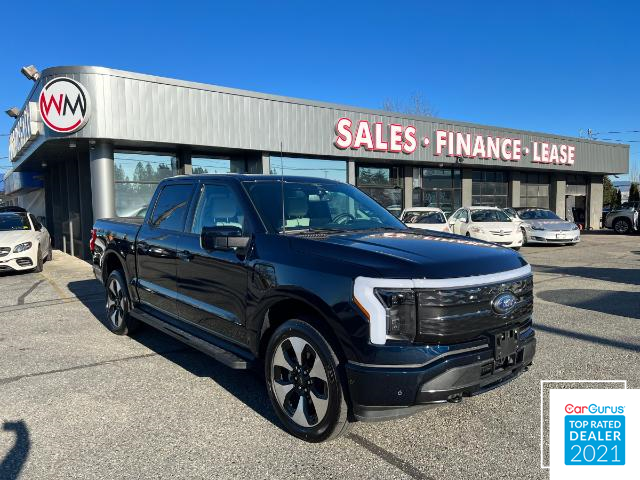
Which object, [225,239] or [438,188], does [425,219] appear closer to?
[438,188]

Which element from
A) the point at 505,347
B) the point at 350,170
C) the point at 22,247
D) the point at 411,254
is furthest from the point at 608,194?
the point at 411,254

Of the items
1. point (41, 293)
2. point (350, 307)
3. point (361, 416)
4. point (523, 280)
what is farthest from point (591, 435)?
point (41, 293)

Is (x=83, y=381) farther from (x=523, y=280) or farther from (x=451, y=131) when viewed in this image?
(x=451, y=131)

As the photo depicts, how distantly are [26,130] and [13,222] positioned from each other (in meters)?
2.75

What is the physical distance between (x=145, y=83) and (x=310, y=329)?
11040mm

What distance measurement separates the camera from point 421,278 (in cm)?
299

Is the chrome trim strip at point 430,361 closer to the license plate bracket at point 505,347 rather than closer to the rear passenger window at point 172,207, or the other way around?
the license plate bracket at point 505,347

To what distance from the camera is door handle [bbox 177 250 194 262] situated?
4531 millimetres

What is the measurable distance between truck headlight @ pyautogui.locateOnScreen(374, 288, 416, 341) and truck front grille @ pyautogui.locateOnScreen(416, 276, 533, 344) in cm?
4

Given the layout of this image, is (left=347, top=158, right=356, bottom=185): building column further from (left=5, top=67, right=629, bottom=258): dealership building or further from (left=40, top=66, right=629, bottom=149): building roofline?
(left=40, top=66, right=629, bottom=149): building roofline

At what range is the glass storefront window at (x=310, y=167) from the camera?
1606 cm

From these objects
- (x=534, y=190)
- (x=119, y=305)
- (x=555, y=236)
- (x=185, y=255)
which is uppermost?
(x=534, y=190)

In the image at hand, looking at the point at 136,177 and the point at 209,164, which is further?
the point at 209,164

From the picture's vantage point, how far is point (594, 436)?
10.1 ft
